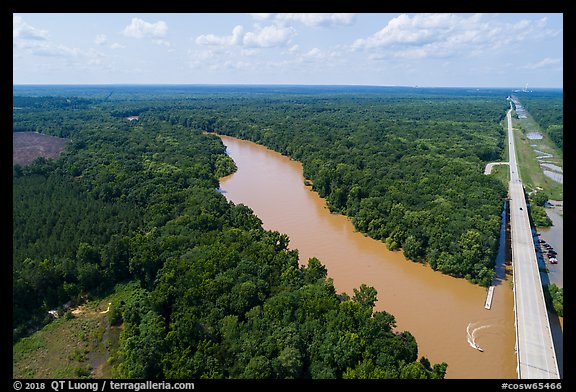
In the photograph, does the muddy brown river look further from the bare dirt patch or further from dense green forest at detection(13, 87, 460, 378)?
the bare dirt patch

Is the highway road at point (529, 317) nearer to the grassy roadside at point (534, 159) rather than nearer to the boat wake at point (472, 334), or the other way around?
the boat wake at point (472, 334)

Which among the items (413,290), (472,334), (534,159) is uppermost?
(534,159)

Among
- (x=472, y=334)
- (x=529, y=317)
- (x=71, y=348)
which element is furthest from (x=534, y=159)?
(x=71, y=348)

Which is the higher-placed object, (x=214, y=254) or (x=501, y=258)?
(x=214, y=254)

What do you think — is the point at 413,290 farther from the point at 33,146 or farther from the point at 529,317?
the point at 33,146

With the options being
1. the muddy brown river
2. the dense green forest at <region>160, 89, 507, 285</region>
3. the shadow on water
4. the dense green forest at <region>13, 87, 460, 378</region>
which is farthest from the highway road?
the dense green forest at <region>13, 87, 460, 378</region>

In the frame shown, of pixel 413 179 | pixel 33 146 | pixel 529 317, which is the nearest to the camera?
pixel 529 317

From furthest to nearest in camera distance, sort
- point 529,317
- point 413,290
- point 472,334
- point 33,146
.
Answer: point 33,146 → point 413,290 → point 472,334 → point 529,317

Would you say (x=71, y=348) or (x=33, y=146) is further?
(x=33, y=146)
